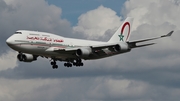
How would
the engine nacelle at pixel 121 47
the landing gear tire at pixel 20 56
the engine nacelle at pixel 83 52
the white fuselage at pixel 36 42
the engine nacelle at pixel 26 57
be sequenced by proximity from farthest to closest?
the engine nacelle at pixel 26 57 < the engine nacelle at pixel 121 47 < the landing gear tire at pixel 20 56 < the engine nacelle at pixel 83 52 < the white fuselage at pixel 36 42

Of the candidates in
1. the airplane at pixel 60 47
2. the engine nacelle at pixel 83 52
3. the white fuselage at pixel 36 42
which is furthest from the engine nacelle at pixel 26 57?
the engine nacelle at pixel 83 52

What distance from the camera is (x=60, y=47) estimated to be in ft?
373

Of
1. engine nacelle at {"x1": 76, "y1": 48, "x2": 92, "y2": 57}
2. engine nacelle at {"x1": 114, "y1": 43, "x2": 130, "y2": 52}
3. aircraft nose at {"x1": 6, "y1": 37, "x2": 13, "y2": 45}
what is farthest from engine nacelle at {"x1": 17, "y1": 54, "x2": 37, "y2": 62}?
engine nacelle at {"x1": 114, "y1": 43, "x2": 130, "y2": 52}

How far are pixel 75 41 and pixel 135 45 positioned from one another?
449 inches

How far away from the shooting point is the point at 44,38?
110875 millimetres

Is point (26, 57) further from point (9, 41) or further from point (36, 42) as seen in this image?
point (9, 41)

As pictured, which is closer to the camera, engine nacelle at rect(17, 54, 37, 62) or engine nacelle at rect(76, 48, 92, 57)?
engine nacelle at rect(76, 48, 92, 57)

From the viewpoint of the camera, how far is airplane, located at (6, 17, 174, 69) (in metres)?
109

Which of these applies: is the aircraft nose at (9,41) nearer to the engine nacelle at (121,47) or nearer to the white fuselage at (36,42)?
the white fuselage at (36,42)

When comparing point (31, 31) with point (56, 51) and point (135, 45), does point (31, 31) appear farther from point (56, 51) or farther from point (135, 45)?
point (135, 45)

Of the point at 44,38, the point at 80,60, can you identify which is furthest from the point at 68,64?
the point at 44,38

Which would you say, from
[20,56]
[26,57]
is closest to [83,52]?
[26,57]

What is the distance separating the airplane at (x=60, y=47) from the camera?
10894 cm

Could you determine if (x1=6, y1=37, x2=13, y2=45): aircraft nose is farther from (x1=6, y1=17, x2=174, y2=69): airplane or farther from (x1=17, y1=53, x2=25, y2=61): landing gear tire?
(x1=17, y1=53, x2=25, y2=61): landing gear tire
